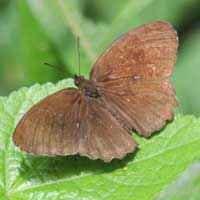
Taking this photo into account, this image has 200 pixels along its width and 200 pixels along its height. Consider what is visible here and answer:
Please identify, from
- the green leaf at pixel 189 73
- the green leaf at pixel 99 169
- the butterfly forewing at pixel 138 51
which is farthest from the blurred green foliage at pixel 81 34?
the green leaf at pixel 99 169

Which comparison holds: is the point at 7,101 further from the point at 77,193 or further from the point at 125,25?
the point at 125,25

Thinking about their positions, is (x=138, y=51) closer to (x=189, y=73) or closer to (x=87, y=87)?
(x=87, y=87)

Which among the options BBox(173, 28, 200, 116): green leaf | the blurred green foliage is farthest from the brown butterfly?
BBox(173, 28, 200, 116): green leaf

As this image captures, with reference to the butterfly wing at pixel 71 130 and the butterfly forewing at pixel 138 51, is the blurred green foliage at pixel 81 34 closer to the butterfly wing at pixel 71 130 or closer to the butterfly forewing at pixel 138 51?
the butterfly forewing at pixel 138 51

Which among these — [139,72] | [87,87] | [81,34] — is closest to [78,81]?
[87,87]

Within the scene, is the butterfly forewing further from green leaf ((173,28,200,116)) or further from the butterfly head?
green leaf ((173,28,200,116))

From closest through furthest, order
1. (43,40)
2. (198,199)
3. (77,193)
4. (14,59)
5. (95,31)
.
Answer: (198,199) < (77,193) < (43,40) < (95,31) < (14,59)

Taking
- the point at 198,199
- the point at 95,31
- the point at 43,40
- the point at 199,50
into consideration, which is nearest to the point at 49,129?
the point at 198,199
